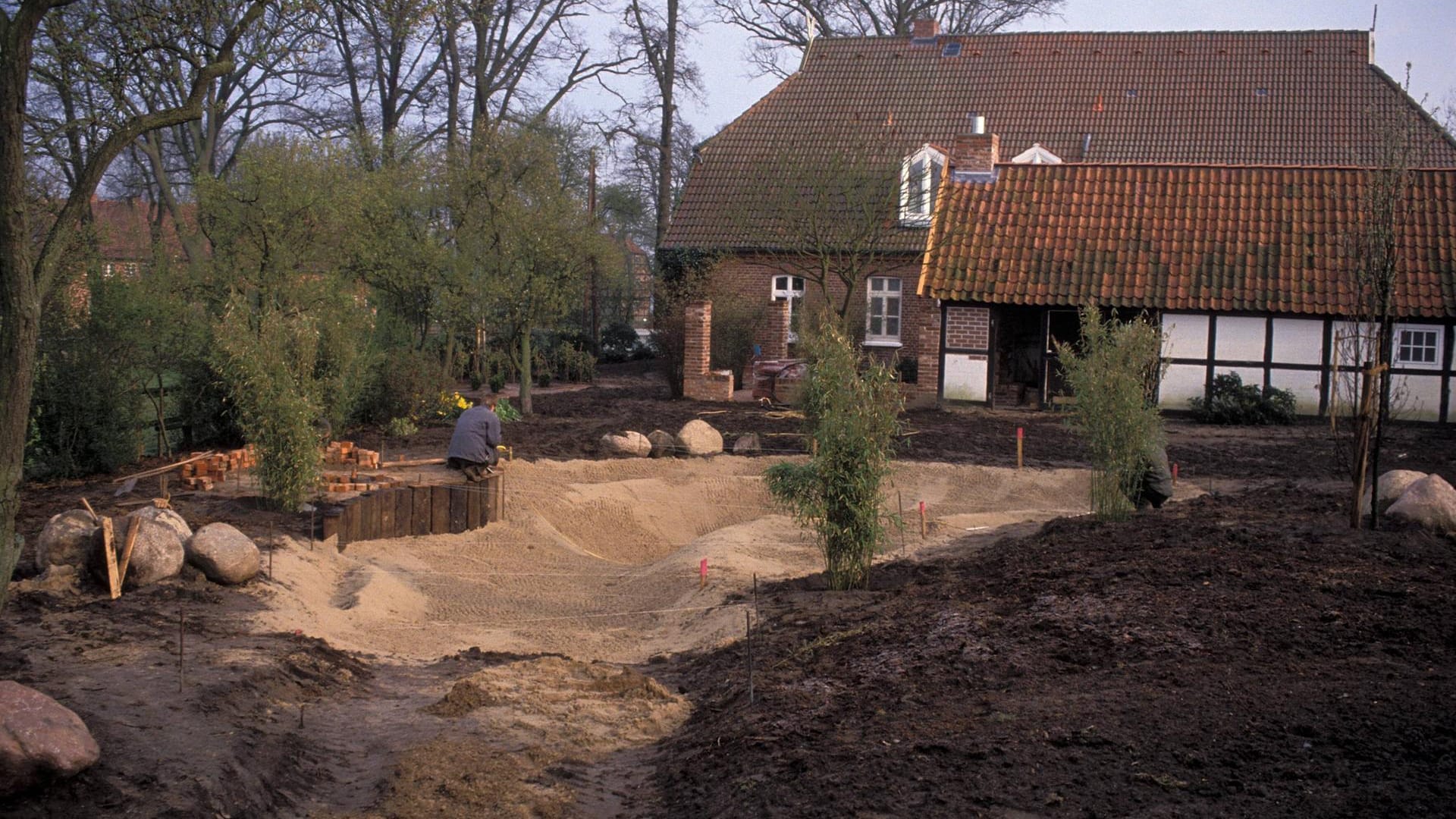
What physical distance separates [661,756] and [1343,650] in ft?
12.2

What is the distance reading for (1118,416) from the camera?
11266mm

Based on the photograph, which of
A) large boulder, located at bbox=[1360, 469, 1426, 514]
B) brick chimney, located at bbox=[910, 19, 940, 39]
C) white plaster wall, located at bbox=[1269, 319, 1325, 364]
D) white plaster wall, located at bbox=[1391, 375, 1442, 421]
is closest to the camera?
large boulder, located at bbox=[1360, 469, 1426, 514]

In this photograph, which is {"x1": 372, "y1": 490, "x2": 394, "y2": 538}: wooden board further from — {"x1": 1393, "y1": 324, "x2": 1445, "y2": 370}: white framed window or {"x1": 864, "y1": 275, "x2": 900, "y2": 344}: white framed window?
{"x1": 864, "y1": 275, "x2": 900, "y2": 344}: white framed window

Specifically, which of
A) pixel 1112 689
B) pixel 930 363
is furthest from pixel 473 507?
pixel 930 363

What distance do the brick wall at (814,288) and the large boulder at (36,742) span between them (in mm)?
22313

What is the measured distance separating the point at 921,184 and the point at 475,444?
18040mm

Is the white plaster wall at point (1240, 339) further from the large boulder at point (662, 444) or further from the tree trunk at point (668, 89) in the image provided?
the tree trunk at point (668, 89)

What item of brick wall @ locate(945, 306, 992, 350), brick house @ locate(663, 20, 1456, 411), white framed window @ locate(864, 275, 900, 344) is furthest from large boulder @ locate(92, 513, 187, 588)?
white framed window @ locate(864, 275, 900, 344)

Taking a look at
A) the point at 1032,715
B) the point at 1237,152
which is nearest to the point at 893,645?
the point at 1032,715

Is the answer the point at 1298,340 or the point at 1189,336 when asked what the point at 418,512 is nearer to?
the point at 1189,336

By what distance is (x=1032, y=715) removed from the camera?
589 cm

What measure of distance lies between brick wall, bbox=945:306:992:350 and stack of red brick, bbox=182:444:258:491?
13.8 metres

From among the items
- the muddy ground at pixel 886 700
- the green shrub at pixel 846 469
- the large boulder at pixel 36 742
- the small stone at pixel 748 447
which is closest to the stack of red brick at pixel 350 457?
the muddy ground at pixel 886 700

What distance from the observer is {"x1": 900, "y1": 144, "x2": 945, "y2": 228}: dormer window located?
2850 cm
